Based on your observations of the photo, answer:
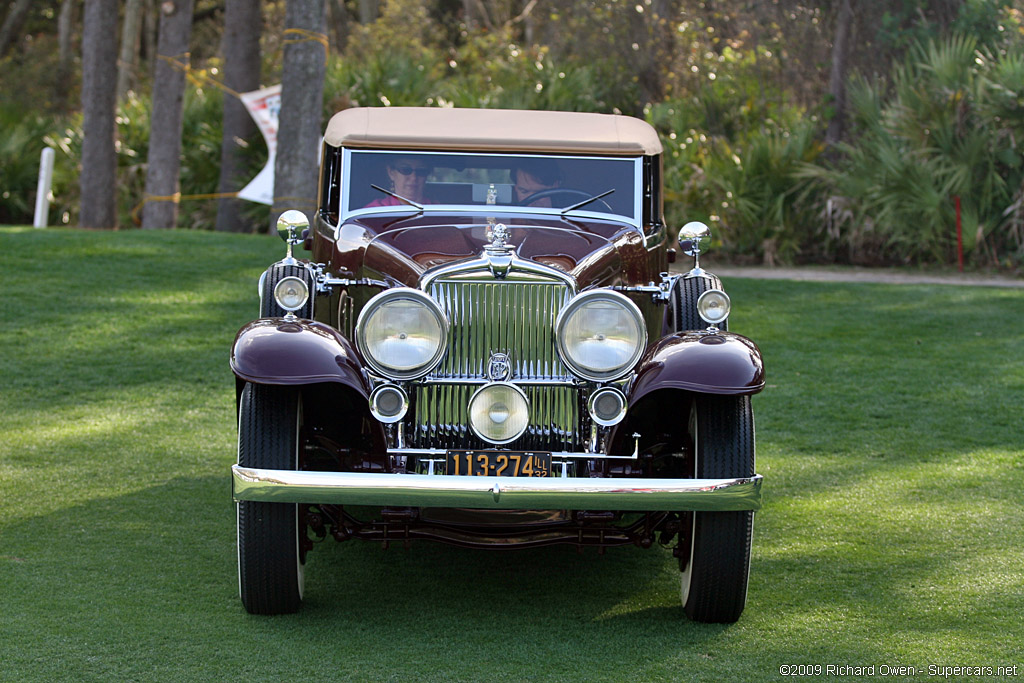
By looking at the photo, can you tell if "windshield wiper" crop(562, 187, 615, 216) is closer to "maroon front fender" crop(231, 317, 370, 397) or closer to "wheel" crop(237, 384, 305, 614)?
"maroon front fender" crop(231, 317, 370, 397)

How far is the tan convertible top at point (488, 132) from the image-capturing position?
16.6 ft

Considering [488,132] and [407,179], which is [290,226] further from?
[488,132]

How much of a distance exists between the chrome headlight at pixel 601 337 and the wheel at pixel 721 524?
11.3 inches

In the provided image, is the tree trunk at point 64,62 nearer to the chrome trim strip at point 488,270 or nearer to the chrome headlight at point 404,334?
the chrome trim strip at point 488,270

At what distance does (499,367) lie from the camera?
13.4 feet

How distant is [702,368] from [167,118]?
12.1 m

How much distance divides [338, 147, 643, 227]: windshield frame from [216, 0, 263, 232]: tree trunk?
10.5 metres

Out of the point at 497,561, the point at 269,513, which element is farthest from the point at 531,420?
the point at 269,513

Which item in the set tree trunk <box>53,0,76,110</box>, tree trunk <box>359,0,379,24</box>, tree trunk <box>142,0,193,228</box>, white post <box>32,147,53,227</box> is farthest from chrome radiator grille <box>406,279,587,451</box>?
tree trunk <box>53,0,76,110</box>

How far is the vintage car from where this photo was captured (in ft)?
12.0

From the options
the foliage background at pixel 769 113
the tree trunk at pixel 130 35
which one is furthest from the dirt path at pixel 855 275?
the tree trunk at pixel 130 35

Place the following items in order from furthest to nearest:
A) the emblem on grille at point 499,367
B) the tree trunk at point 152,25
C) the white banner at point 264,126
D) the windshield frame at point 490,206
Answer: the tree trunk at point 152,25 < the white banner at point 264,126 < the windshield frame at point 490,206 < the emblem on grille at point 499,367

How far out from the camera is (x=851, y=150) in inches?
528

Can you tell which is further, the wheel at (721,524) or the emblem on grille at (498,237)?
the emblem on grille at (498,237)
